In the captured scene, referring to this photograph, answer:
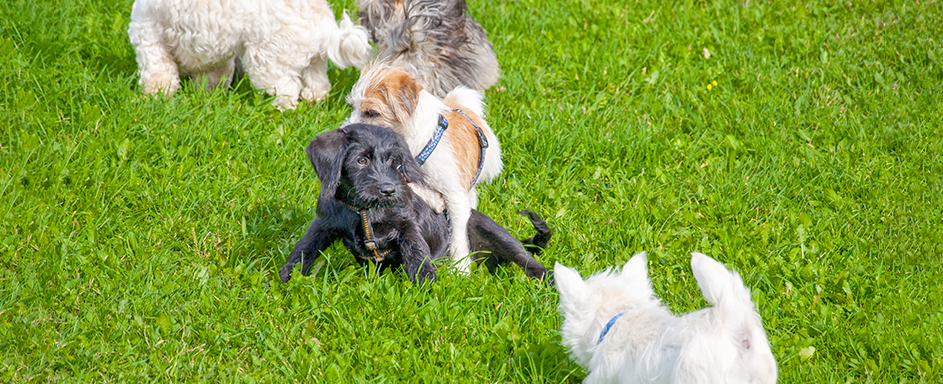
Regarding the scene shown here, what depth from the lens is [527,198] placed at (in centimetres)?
486

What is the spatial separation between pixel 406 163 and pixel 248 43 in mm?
2540

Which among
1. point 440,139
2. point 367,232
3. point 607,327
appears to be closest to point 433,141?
point 440,139

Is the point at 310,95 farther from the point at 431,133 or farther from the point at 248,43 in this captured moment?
the point at 431,133

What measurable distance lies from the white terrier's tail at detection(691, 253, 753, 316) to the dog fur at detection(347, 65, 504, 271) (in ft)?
5.27

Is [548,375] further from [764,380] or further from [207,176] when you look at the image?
[207,176]

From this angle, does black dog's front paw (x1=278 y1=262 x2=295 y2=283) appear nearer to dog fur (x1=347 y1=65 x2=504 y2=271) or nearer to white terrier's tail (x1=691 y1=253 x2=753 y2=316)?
dog fur (x1=347 y1=65 x2=504 y2=271)

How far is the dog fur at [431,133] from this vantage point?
13.5 ft

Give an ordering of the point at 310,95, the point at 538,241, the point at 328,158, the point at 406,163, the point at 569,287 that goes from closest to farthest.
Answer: the point at 569,287 → the point at 328,158 → the point at 406,163 → the point at 538,241 → the point at 310,95

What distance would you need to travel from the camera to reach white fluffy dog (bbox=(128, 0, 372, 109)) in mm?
5195

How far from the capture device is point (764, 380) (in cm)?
248

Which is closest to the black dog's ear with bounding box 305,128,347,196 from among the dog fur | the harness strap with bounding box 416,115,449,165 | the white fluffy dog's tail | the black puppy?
the black puppy

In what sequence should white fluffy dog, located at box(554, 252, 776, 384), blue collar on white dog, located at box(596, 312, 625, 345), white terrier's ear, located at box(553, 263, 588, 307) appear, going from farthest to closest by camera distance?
1. white terrier's ear, located at box(553, 263, 588, 307)
2. blue collar on white dog, located at box(596, 312, 625, 345)
3. white fluffy dog, located at box(554, 252, 776, 384)

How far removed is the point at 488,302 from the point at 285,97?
9.49ft

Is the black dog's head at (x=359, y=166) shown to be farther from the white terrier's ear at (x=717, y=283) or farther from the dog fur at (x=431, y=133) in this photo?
the white terrier's ear at (x=717, y=283)
